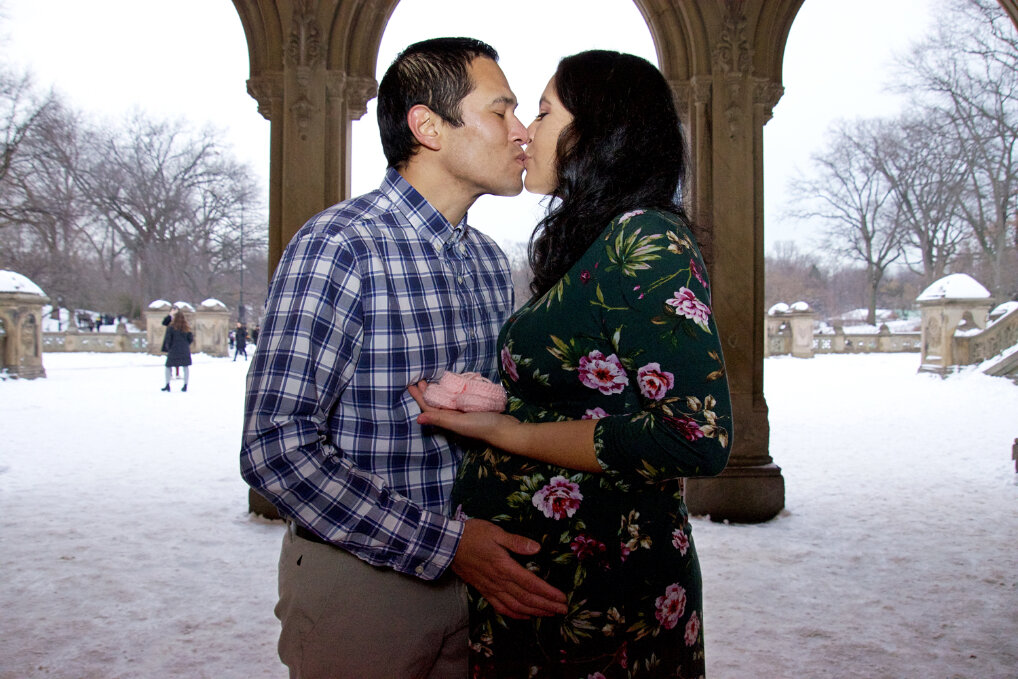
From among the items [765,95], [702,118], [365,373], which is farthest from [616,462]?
[765,95]

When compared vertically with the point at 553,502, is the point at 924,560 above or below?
below

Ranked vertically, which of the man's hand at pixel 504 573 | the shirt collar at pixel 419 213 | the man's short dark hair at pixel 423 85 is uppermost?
the man's short dark hair at pixel 423 85

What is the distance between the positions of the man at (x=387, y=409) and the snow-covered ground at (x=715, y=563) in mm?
1942

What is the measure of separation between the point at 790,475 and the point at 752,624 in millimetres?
3818

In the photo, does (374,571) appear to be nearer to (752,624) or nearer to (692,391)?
(692,391)

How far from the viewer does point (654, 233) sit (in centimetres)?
121

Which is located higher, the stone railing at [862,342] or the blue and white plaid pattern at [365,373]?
the stone railing at [862,342]

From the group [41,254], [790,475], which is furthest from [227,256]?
[790,475]

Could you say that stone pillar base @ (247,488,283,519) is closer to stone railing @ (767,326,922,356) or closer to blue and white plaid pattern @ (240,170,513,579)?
blue and white plaid pattern @ (240,170,513,579)

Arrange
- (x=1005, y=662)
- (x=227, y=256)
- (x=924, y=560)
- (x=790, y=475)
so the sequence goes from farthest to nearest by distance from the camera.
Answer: (x=227, y=256), (x=790, y=475), (x=924, y=560), (x=1005, y=662)

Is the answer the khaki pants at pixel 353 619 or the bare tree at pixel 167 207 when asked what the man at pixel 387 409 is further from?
the bare tree at pixel 167 207

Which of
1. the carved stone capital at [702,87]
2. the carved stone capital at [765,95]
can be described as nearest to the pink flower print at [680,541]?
the carved stone capital at [702,87]

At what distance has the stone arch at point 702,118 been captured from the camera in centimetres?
502

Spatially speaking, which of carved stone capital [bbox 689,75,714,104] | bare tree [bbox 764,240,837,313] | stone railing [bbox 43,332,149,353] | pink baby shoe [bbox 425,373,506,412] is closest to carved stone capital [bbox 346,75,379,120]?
carved stone capital [bbox 689,75,714,104]
